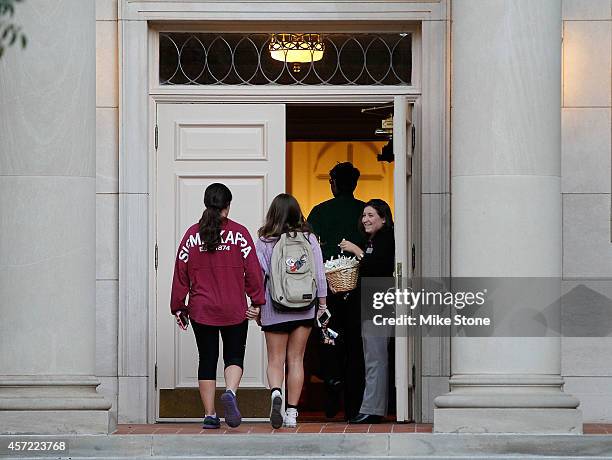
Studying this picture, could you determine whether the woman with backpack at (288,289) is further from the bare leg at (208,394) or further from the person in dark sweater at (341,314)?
the person in dark sweater at (341,314)

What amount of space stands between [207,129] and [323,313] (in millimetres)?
2010

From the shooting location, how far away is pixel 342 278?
13.8m

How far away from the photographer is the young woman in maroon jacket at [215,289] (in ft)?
41.9

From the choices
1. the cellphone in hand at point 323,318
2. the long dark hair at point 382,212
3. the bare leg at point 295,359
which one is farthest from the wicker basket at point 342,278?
the bare leg at point 295,359

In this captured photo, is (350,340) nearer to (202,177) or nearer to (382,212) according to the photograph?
(382,212)

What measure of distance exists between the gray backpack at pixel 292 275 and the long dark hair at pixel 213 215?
558 mm

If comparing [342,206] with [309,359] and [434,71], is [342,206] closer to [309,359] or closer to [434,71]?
[434,71]

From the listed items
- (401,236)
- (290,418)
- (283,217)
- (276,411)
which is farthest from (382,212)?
(276,411)

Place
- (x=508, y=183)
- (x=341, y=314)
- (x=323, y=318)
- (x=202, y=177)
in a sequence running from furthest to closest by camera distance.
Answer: (x=341, y=314) → (x=202, y=177) → (x=323, y=318) → (x=508, y=183)

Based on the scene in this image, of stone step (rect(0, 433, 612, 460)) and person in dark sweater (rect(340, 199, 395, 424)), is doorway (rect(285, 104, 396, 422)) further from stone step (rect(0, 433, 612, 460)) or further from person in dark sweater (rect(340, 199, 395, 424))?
stone step (rect(0, 433, 612, 460))

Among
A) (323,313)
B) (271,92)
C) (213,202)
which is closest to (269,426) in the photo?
(323,313)

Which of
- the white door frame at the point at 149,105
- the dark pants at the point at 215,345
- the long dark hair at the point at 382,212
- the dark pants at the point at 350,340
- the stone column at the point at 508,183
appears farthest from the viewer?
the dark pants at the point at 350,340

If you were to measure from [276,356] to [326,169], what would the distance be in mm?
6839

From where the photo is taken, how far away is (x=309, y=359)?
1667cm
